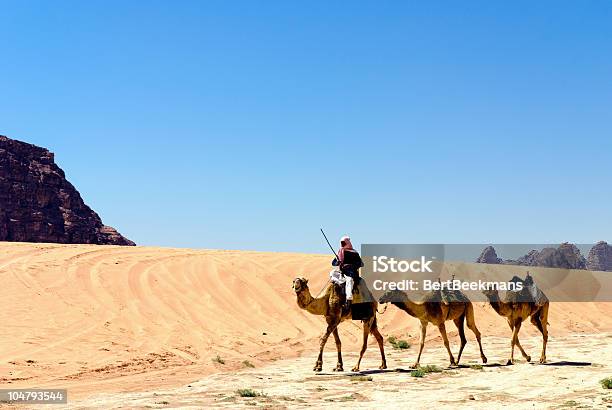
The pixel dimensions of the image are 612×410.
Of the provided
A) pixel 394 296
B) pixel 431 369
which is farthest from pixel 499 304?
pixel 394 296

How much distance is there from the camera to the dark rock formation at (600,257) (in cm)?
12606

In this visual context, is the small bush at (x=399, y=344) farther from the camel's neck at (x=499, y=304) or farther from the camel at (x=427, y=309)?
the camel's neck at (x=499, y=304)

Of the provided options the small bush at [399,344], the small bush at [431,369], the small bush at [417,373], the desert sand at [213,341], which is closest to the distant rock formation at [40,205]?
the desert sand at [213,341]

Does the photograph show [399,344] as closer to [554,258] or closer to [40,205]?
[554,258]

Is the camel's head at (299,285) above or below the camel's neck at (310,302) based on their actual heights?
above

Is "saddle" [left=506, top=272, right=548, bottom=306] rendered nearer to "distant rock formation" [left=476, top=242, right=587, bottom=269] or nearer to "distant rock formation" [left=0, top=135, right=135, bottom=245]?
"distant rock formation" [left=476, top=242, right=587, bottom=269]

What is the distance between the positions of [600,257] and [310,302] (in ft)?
419

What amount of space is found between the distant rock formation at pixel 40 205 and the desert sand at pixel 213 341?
132641 millimetres

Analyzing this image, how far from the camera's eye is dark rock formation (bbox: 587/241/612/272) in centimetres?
12606

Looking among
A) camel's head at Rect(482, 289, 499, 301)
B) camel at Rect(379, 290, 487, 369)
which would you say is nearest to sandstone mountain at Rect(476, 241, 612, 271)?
camel's head at Rect(482, 289, 499, 301)

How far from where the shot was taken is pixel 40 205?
15925 centimetres

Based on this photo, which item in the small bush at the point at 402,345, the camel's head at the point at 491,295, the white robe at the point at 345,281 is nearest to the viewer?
the white robe at the point at 345,281

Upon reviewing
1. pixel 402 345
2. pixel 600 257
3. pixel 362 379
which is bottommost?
pixel 362 379

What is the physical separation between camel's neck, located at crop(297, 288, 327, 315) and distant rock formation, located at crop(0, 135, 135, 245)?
474 feet
